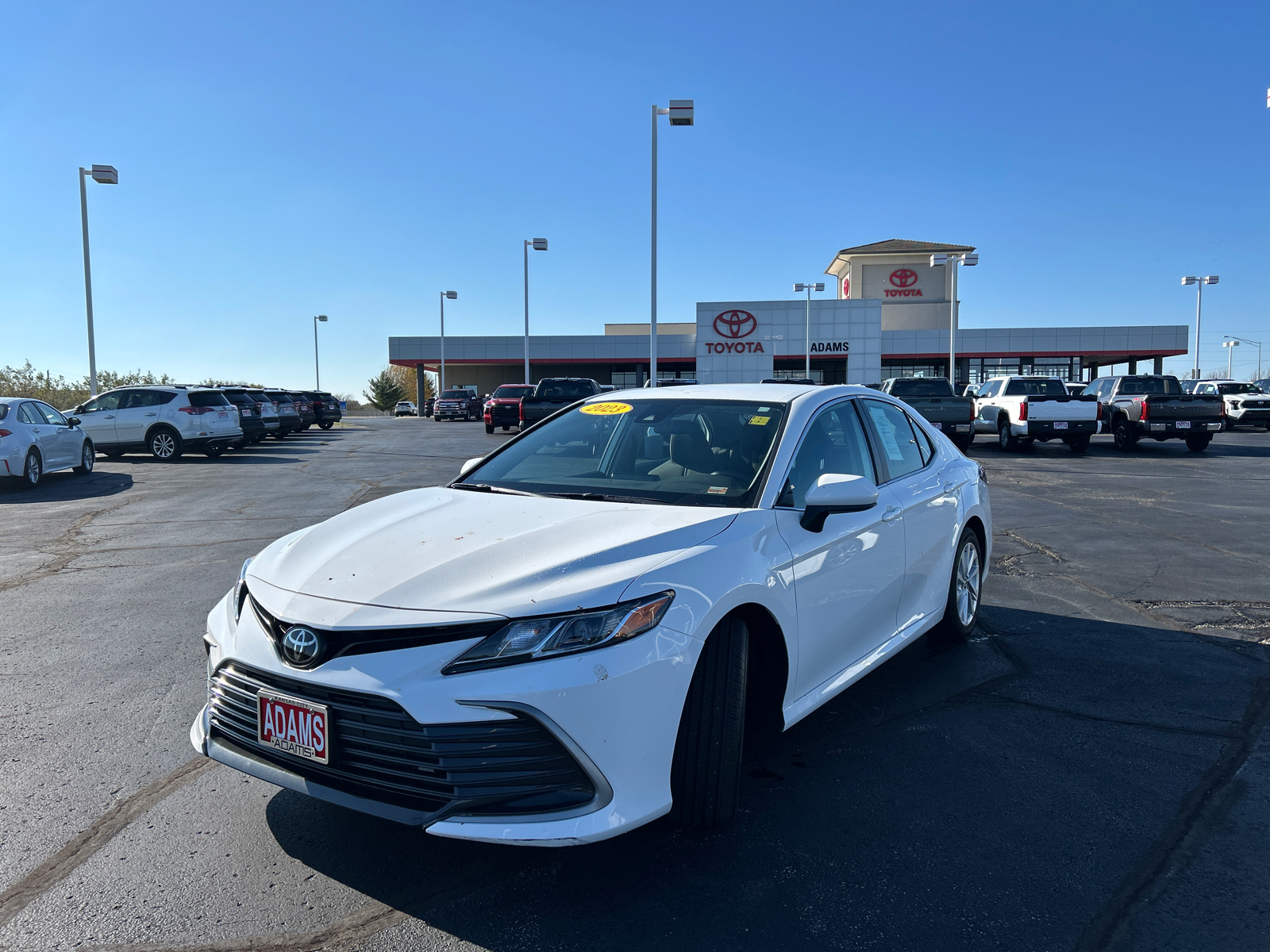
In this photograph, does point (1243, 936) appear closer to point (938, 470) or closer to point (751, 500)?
point (751, 500)

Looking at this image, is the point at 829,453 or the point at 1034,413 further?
the point at 1034,413

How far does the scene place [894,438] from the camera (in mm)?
4742

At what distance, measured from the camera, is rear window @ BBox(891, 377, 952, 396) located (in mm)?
22797

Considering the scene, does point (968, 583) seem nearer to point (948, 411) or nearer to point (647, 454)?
point (647, 454)

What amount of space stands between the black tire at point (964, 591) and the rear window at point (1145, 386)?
69.5 ft

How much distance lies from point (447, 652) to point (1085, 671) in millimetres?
3854

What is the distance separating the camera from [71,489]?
14008 mm

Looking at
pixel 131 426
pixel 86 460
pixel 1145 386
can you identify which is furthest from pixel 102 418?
pixel 1145 386

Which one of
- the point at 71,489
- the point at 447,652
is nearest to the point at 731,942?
the point at 447,652

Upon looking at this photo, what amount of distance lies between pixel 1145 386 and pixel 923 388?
20.7 feet

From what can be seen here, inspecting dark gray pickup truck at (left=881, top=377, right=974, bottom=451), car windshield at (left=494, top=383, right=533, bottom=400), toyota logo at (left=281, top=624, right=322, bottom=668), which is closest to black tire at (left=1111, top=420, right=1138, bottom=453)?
dark gray pickup truck at (left=881, top=377, right=974, bottom=451)

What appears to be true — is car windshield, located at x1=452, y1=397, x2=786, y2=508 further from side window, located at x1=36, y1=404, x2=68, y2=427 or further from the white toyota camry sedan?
side window, located at x1=36, y1=404, x2=68, y2=427

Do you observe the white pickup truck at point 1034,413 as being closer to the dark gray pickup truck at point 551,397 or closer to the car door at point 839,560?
the dark gray pickup truck at point 551,397

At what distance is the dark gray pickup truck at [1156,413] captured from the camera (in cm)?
2119
